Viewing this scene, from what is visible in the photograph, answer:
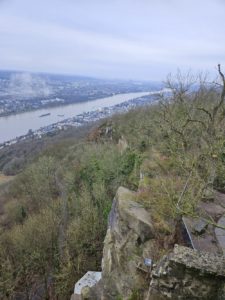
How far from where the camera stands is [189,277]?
485 inches

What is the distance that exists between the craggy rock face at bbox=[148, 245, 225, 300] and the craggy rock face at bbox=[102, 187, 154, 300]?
3.27 meters

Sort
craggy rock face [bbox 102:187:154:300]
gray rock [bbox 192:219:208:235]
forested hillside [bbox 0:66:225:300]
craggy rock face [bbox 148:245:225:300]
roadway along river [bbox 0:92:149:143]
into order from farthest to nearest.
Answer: roadway along river [bbox 0:92:149:143] < forested hillside [bbox 0:66:225:300] < gray rock [bbox 192:219:208:235] < craggy rock face [bbox 102:187:154:300] < craggy rock face [bbox 148:245:225:300]

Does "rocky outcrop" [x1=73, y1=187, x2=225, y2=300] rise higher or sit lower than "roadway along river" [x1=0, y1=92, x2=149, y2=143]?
higher

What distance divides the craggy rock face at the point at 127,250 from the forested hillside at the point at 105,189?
2.39 feet

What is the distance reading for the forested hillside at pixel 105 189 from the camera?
64.0 ft

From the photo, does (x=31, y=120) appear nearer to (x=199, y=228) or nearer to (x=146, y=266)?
(x=199, y=228)

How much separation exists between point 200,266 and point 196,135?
18.6 m

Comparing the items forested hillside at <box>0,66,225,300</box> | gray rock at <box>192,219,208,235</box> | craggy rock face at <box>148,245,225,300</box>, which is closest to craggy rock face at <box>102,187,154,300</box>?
forested hillside at <box>0,66,225,300</box>

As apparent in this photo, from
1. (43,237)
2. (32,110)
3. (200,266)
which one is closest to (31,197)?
(43,237)

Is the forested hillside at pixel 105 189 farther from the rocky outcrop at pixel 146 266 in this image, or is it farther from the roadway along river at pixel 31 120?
the roadway along river at pixel 31 120

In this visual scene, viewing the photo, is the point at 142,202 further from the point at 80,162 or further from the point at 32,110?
the point at 32,110

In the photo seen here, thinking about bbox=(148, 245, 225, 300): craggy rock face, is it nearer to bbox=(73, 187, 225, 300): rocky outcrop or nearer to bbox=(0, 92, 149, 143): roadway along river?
bbox=(73, 187, 225, 300): rocky outcrop

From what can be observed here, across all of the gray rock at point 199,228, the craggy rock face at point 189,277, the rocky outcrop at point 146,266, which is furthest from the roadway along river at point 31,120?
the craggy rock face at point 189,277

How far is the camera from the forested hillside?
1950 cm
